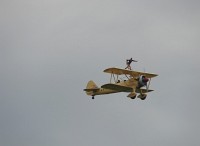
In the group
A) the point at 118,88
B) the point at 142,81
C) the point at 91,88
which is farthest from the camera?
the point at 91,88

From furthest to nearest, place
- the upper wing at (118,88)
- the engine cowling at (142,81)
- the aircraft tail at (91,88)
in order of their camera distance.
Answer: the aircraft tail at (91,88)
the engine cowling at (142,81)
the upper wing at (118,88)

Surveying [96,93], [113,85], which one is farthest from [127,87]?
[96,93]

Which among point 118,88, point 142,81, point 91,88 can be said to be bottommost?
point 118,88

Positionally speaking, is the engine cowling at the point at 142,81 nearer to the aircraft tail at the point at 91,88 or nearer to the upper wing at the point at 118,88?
the upper wing at the point at 118,88

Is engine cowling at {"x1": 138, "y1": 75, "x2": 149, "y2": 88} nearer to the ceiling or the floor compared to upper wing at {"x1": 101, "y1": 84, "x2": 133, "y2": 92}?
nearer to the ceiling

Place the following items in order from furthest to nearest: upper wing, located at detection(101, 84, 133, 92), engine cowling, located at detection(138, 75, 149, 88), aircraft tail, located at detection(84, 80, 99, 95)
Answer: aircraft tail, located at detection(84, 80, 99, 95)
engine cowling, located at detection(138, 75, 149, 88)
upper wing, located at detection(101, 84, 133, 92)

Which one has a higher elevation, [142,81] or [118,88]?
[142,81]

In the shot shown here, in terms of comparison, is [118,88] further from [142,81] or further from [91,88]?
[91,88]

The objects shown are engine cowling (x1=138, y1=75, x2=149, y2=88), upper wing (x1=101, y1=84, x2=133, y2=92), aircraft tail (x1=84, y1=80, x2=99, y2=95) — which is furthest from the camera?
aircraft tail (x1=84, y1=80, x2=99, y2=95)

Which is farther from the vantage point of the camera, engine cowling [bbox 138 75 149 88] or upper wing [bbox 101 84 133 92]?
engine cowling [bbox 138 75 149 88]

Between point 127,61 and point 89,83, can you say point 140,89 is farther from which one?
point 89,83

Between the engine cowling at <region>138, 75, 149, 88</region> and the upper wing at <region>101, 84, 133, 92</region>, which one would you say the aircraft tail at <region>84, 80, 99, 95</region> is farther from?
the engine cowling at <region>138, 75, 149, 88</region>

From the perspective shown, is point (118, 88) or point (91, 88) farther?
point (91, 88)

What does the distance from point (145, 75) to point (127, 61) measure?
2.63 metres
